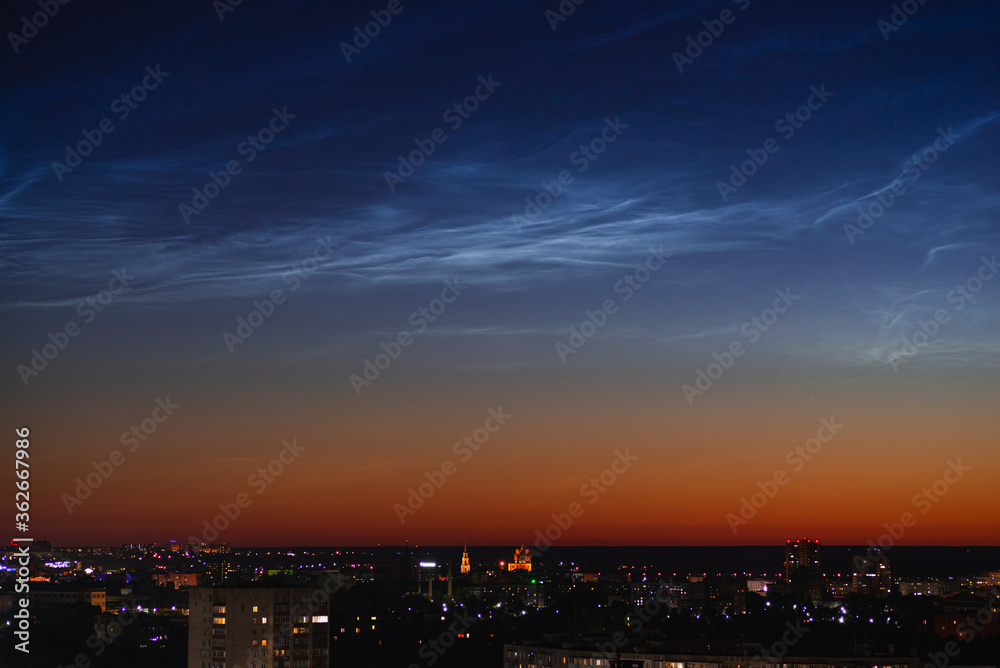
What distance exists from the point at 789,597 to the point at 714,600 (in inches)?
185

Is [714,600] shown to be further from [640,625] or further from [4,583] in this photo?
[4,583]

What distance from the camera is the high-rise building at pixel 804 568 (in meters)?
81.8

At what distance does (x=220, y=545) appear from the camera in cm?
11588

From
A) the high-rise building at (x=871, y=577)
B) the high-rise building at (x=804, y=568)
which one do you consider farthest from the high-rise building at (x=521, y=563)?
the high-rise building at (x=871, y=577)

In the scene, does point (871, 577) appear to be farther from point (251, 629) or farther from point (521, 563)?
point (251, 629)

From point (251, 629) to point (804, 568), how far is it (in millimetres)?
68175

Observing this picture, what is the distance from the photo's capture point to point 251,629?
30.4 m

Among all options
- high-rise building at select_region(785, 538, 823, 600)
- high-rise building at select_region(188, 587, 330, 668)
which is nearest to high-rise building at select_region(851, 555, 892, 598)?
high-rise building at select_region(785, 538, 823, 600)

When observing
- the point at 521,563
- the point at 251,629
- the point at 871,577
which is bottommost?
the point at 251,629

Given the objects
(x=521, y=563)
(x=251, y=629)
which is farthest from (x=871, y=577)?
(x=251, y=629)

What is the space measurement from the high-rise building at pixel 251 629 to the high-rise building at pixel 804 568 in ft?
163

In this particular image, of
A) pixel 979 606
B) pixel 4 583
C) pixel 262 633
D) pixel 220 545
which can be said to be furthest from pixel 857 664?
pixel 220 545

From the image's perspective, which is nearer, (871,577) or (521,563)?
(871,577)

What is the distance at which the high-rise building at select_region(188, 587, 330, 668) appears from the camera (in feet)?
98.7
